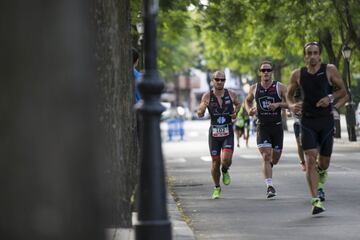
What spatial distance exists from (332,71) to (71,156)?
833cm

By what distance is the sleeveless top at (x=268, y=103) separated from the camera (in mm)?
13500

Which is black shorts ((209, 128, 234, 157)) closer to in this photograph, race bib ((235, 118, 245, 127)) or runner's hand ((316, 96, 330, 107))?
runner's hand ((316, 96, 330, 107))

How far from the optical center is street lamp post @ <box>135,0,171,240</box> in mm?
6742

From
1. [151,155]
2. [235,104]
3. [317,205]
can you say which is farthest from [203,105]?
[151,155]

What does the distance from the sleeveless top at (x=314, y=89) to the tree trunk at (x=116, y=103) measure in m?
2.46

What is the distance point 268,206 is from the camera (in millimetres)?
12242

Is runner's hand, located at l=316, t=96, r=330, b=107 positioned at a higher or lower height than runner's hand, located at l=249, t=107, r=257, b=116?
higher

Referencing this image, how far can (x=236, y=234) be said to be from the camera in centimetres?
945

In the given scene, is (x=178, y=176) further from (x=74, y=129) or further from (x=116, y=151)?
(x=74, y=129)

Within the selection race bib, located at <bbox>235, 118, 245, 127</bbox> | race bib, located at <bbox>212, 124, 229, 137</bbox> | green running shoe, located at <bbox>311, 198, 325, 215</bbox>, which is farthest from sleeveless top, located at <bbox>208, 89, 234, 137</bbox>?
race bib, located at <bbox>235, 118, 245, 127</bbox>

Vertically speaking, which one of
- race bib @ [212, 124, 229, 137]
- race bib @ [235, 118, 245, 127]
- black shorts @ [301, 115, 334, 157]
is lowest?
race bib @ [235, 118, 245, 127]

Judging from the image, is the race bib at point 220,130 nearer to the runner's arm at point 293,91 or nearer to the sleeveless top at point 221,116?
the sleeveless top at point 221,116

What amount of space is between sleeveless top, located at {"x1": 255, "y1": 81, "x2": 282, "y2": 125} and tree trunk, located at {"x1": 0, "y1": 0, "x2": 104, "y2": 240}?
1072 cm

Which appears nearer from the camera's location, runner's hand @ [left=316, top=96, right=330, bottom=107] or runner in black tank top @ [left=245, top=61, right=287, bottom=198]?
runner's hand @ [left=316, top=96, right=330, bottom=107]
